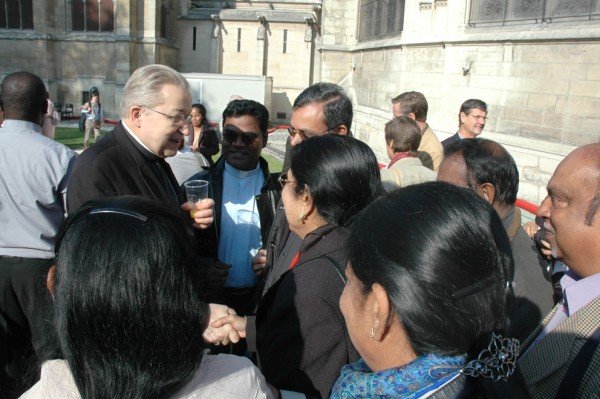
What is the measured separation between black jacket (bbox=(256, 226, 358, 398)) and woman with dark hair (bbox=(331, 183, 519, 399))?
0.43 m

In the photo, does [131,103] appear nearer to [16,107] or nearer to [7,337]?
[16,107]

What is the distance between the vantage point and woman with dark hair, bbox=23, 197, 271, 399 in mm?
1155

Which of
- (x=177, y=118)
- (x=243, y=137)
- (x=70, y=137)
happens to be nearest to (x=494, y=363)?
(x=177, y=118)

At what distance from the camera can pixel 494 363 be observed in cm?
110

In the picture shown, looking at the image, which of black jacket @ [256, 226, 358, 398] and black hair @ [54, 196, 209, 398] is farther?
black jacket @ [256, 226, 358, 398]

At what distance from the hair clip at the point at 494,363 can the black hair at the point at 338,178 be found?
1044 mm

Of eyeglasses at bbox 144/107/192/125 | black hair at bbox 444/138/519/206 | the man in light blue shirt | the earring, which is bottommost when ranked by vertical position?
the man in light blue shirt

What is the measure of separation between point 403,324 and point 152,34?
92.9 ft

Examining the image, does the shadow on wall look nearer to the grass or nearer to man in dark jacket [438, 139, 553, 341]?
the grass

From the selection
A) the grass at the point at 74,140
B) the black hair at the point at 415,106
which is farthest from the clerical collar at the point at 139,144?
the grass at the point at 74,140

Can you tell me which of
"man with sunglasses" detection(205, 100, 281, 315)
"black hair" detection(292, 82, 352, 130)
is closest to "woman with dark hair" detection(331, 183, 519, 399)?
"man with sunglasses" detection(205, 100, 281, 315)

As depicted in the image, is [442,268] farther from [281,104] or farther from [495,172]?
[281,104]

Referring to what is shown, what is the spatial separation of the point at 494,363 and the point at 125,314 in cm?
87

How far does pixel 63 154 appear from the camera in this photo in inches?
140
